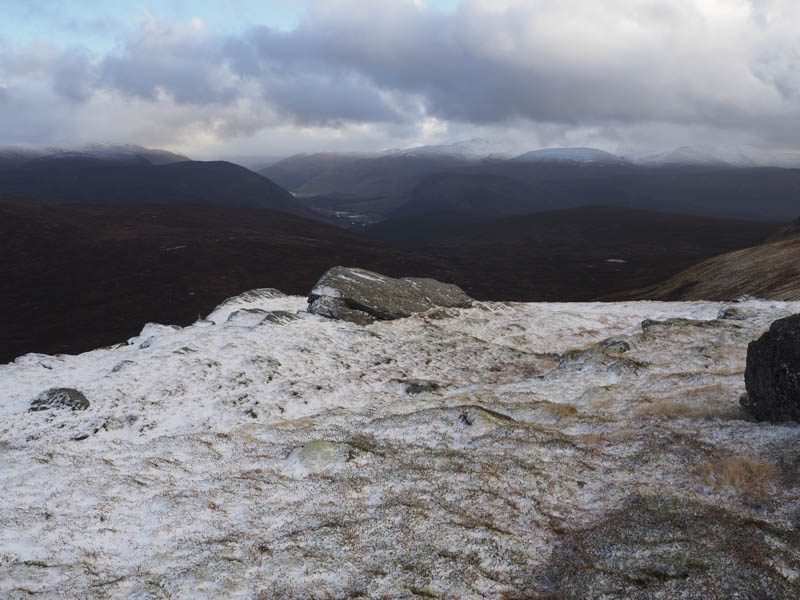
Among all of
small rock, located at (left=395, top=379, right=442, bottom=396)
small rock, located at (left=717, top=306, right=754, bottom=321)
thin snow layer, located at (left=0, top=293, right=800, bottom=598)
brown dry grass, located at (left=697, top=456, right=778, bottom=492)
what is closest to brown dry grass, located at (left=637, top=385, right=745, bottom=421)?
thin snow layer, located at (left=0, top=293, right=800, bottom=598)

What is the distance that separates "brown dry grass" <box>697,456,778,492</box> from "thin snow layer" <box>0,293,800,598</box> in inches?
3.4

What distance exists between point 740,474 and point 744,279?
63251 mm

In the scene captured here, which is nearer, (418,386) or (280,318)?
(418,386)

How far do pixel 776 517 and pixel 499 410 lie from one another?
10.3m

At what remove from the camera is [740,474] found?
11898 mm

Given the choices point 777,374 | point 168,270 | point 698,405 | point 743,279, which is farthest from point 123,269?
point 743,279

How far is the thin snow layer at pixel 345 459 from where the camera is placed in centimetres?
1016

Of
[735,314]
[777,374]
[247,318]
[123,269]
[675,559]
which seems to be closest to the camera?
[675,559]

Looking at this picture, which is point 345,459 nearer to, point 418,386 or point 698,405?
point 418,386

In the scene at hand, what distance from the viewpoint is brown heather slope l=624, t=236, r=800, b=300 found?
50650mm

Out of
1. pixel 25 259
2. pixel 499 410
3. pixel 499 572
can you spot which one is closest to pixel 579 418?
pixel 499 410

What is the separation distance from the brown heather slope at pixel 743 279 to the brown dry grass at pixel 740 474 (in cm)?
3731

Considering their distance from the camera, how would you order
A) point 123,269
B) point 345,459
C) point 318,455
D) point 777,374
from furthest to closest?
point 123,269 → point 318,455 → point 345,459 → point 777,374

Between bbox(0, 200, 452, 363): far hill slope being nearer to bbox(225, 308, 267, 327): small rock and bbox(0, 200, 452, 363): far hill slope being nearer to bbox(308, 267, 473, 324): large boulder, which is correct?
bbox(225, 308, 267, 327): small rock
